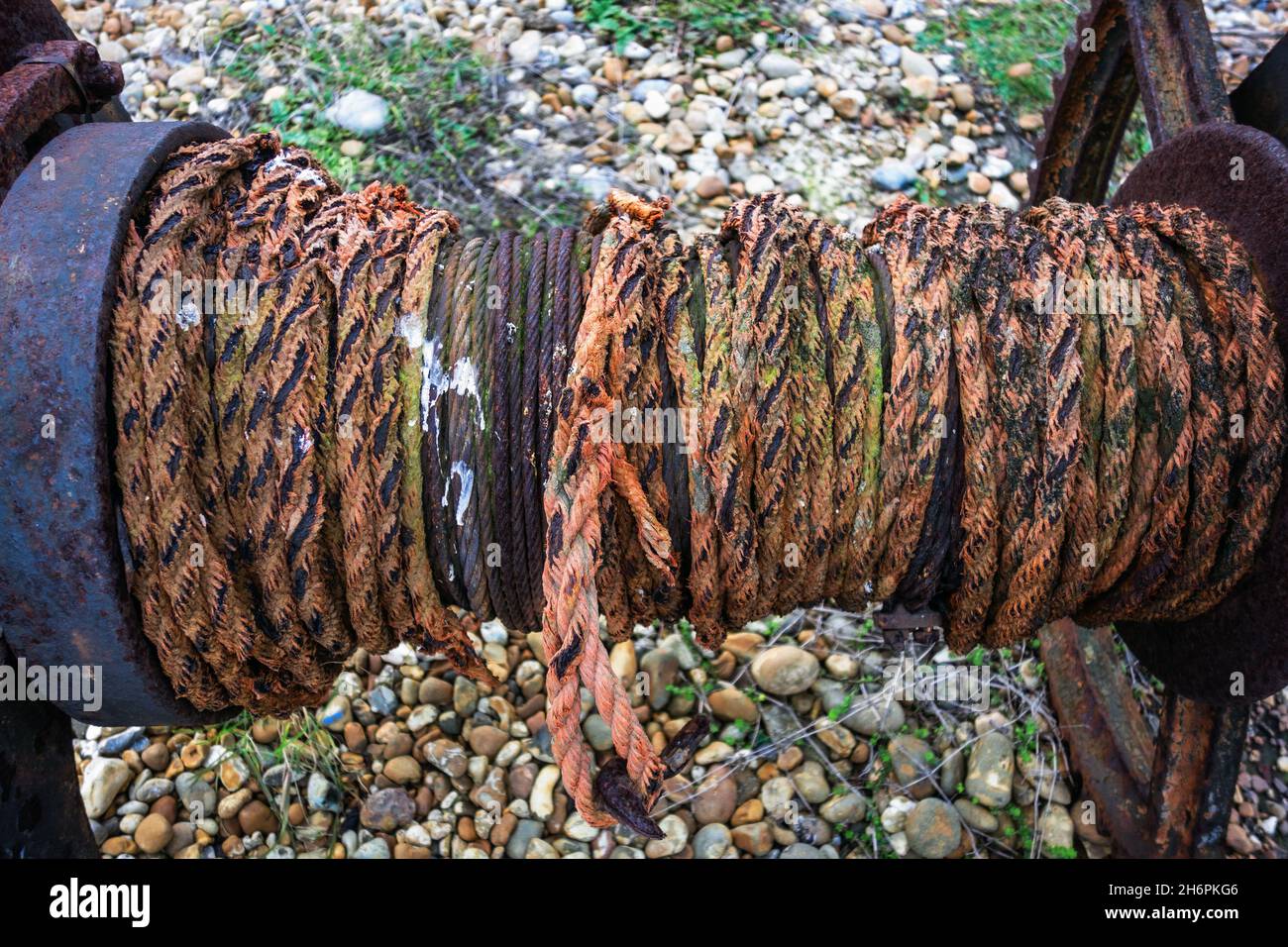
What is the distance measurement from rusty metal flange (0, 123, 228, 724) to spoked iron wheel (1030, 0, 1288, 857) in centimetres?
205

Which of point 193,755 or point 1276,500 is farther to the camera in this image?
point 193,755

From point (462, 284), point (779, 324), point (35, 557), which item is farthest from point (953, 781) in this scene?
point (35, 557)

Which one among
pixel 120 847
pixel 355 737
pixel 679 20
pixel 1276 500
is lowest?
pixel 120 847

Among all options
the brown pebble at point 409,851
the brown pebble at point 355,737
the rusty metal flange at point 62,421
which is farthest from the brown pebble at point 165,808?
the rusty metal flange at point 62,421

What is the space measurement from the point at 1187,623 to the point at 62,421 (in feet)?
7.18

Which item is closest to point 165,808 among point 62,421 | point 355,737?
point 355,737

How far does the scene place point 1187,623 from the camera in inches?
89.9

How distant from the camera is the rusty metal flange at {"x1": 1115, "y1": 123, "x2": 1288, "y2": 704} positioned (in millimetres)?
2008

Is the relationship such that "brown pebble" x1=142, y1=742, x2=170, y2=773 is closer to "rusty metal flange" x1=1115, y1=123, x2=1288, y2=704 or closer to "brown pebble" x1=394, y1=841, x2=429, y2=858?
"brown pebble" x1=394, y1=841, x2=429, y2=858

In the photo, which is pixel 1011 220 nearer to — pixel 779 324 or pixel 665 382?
pixel 779 324

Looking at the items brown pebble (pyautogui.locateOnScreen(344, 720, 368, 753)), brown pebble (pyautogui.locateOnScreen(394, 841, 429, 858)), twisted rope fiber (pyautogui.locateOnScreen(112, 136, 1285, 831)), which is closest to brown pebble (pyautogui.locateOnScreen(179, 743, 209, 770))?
brown pebble (pyautogui.locateOnScreen(344, 720, 368, 753))

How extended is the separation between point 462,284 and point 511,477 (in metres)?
0.37

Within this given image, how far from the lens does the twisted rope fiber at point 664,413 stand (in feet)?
6.10

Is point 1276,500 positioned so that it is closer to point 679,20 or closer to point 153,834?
point 153,834
